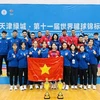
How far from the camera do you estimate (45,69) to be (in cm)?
620

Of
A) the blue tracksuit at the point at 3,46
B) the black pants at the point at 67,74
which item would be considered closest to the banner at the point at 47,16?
the blue tracksuit at the point at 3,46

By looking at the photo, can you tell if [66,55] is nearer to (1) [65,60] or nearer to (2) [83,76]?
(1) [65,60]

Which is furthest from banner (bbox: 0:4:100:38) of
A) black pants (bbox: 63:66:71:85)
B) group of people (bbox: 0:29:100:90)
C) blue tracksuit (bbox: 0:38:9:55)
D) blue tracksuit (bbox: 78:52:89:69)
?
black pants (bbox: 63:66:71:85)

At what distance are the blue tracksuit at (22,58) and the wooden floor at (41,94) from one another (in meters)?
0.65

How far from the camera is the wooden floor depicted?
17.9 feet

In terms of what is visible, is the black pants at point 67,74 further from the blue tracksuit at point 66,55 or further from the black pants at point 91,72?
the black pants at point 91,72

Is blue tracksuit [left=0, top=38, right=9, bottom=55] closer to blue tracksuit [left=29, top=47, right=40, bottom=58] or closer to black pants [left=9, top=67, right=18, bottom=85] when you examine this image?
black pants [left=9, top=67, right=18, bottom=85]

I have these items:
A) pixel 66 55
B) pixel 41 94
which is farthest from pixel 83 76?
pixel 41 94

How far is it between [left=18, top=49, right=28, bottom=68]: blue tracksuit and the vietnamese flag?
0.43 feet

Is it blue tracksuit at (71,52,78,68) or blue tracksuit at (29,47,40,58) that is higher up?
blue tracksuit at (29,47,40,58)

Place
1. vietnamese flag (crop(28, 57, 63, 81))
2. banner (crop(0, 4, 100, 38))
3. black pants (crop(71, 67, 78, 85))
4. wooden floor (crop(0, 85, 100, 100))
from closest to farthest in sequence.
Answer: wooden floor (crop(0, 85, 100, 100)), vietnamese flag (crop(28, 57, 63, 81)), black pants (crop(71, 67, 78, 85)), banner (crop(0, 4, 100, 38))

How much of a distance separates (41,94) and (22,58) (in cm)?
106

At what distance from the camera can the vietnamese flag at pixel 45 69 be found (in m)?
6.20

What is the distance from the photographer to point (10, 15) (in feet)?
30.6
